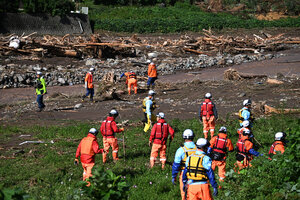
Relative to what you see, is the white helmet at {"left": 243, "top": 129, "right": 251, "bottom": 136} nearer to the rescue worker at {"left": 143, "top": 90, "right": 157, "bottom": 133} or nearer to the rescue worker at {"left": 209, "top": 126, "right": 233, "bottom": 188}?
the rescue worker at {"left": 209, "top": 126, "right": 233, "bottom": 188}

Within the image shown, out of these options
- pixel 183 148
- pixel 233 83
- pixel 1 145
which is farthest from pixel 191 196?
pixel 233 83

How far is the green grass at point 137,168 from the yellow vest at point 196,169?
1.22 meters

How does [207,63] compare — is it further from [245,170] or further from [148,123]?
[245,170]

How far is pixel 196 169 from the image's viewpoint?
288 inches

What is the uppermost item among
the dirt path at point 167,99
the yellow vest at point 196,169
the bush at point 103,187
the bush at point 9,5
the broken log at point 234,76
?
the bush at point 9,5

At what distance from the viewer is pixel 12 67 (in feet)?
99.8

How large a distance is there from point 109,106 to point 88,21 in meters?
38.2

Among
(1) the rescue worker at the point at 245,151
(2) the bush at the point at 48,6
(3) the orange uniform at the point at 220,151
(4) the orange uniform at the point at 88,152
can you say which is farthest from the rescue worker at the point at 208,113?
(2) the bush at the point at 48,6

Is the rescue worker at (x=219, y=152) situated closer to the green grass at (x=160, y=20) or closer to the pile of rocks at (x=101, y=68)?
the pile of rocks at (x=101, y=68)

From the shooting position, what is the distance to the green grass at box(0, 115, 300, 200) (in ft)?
27.5

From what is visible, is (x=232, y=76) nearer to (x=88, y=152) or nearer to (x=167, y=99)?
(x=167, y=99)

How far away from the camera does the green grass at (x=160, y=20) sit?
57188 mm

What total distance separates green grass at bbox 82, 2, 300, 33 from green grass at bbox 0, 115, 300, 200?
A: 41463 millimetres

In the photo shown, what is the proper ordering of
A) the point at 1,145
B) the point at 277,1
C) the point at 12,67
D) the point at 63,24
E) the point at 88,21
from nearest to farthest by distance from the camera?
the point at 1,145
the point at 12,67
the point at 63,24
the point at 88,21
the point at 277,1
